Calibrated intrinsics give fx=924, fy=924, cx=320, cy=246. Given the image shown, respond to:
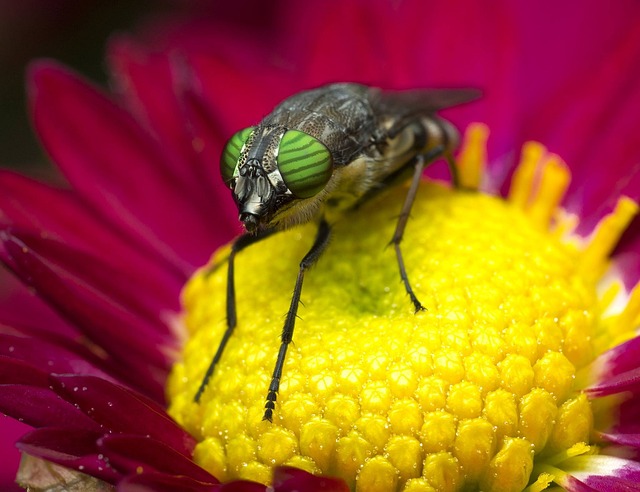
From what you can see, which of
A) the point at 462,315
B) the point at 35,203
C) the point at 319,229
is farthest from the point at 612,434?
the point at 35,203

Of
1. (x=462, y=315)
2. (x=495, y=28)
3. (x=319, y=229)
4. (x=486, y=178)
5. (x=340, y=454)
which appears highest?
(x=495, y=28)

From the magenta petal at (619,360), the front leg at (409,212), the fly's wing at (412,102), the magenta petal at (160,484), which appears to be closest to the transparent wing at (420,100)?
the fly's wing at (412,102)

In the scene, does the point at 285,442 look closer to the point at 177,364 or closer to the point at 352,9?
the point at 177,364

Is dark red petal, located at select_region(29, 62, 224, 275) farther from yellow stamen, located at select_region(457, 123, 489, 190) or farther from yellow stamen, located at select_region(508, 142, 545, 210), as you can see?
yellow stamen, located at select_region(508, 142, 545, 210)

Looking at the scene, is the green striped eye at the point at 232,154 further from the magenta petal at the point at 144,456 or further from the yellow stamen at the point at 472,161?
the yellow stamen at the point at 472,161

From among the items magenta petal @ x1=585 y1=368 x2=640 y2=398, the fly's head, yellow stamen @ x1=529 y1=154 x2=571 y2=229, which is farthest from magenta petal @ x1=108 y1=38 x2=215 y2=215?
magenta petal @ x1=585 y1=368 x2=640 y2=398

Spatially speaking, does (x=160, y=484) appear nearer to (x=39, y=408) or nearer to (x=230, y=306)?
(x=39, y=408)

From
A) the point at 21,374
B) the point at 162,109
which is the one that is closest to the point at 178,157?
the point at 162,109
